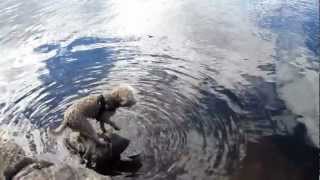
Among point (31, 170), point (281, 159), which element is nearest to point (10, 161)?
point (31, 170)

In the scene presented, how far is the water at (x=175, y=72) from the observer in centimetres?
896

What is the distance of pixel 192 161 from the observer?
329 inches

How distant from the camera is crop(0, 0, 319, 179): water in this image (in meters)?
8.96

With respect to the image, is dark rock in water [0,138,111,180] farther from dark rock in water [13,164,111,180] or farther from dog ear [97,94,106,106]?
dog ear [97,94,106,106]

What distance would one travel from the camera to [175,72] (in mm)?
11594

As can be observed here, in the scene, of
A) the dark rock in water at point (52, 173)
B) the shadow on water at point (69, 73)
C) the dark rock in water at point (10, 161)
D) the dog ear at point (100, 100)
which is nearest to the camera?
the dark rock in water at point (52, 173)

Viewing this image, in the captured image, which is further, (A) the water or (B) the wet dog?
(A) the water

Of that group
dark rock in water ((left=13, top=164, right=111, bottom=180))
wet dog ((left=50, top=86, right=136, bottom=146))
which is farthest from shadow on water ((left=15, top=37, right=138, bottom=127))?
dark rock in water ((left=13, top=164, right=111, bottom=180))

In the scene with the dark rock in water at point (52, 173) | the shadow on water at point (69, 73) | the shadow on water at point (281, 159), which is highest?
the dark rock in water at point (52, 173)

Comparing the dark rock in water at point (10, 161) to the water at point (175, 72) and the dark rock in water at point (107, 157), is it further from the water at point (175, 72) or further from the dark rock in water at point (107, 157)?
the dark rock in water at point (107, 157)

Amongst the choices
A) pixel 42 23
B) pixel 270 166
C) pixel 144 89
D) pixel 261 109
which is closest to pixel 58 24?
pixel 42 23

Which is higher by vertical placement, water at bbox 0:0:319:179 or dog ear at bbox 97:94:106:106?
dog ear at bbox 97:94:106:106

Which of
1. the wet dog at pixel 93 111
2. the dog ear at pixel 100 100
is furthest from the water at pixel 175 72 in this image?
the dog ear at pixel 100 100

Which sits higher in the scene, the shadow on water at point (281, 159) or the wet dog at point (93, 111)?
the wet dog at point (93, 111)
